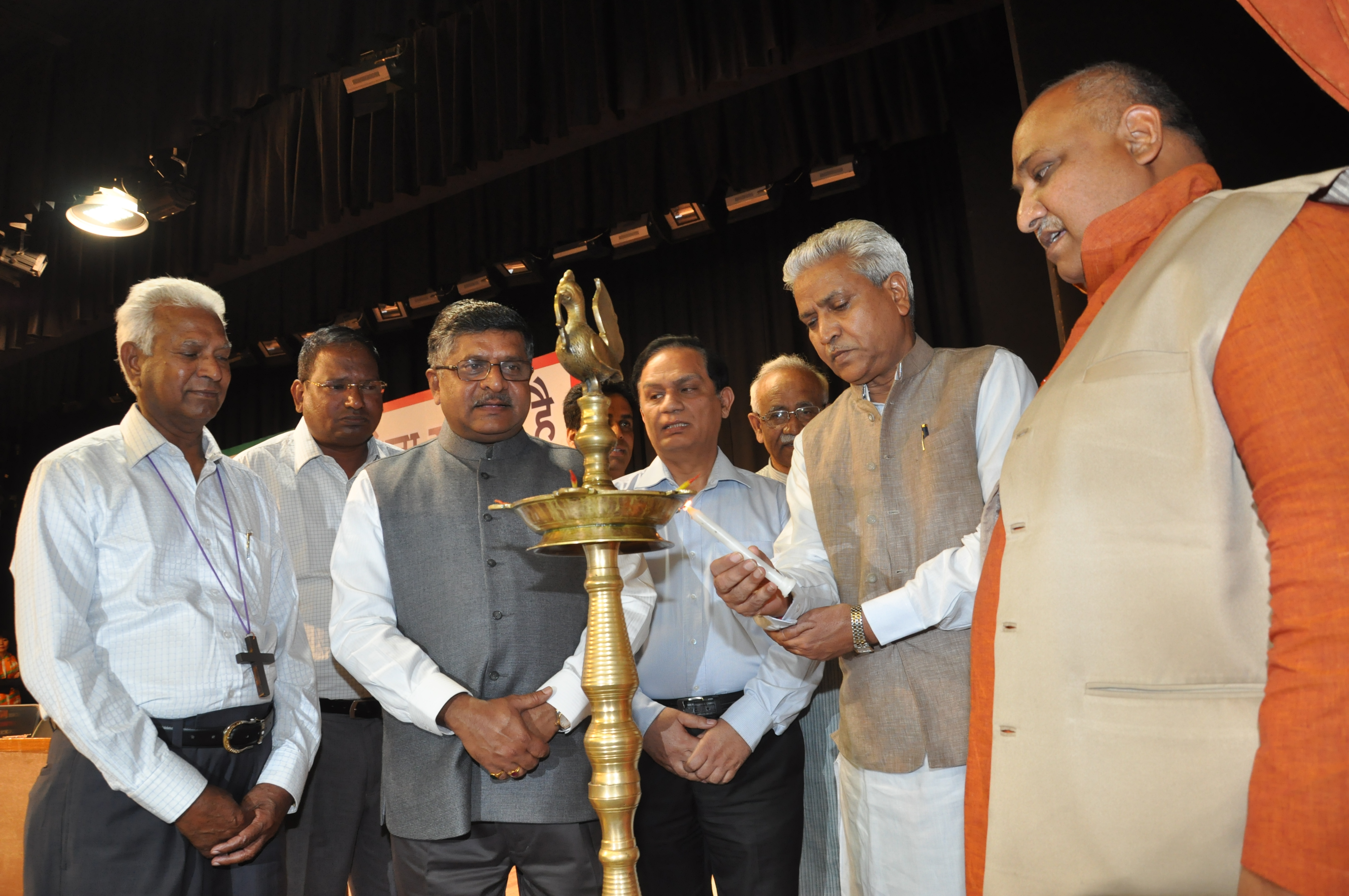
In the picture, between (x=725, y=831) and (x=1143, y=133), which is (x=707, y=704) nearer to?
(x=725, y=831)

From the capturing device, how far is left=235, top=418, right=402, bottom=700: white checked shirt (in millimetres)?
2584

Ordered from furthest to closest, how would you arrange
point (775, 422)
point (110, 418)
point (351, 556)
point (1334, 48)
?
point (110, 418)
point (775, 422)
point (351, 556)
point (1334, 48)

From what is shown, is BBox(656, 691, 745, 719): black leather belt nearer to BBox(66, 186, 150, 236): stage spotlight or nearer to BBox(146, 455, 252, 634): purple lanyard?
BBox(146, 455, 252, 634): purple lanyard

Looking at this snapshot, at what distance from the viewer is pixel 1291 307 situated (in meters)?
0.80

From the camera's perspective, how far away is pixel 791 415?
133 inches

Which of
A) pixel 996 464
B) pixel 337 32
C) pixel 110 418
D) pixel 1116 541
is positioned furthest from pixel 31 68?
pixel 1116 541

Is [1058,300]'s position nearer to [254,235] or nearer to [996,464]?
[996,464]

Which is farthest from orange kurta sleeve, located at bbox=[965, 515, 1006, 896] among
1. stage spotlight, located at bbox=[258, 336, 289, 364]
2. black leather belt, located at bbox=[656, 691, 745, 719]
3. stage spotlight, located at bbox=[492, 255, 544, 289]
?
stage spotlight, located at bbox=[258, 336, 289, 364]

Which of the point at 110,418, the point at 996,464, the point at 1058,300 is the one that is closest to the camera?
the point at 996,464

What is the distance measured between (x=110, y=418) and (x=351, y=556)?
919cm

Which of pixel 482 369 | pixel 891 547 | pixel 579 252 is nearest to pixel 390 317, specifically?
pixel 579 252

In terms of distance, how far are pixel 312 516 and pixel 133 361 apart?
2.83ft

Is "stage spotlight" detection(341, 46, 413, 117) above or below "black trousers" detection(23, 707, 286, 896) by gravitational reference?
above

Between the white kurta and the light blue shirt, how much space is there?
1.00 feet
